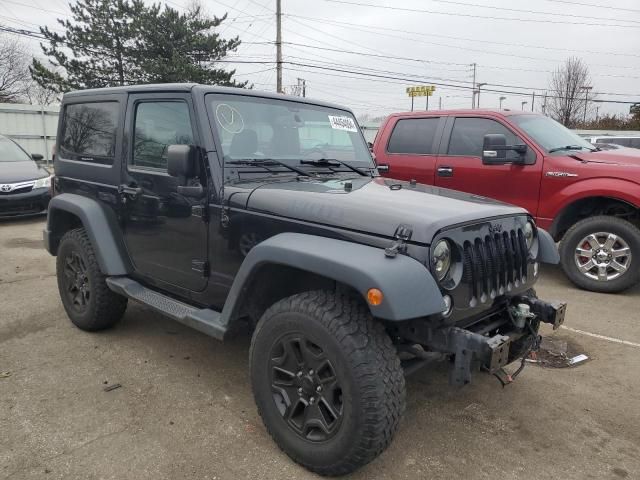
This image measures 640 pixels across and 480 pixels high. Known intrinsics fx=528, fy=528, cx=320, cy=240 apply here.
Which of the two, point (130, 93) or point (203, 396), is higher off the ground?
point (130, 93)

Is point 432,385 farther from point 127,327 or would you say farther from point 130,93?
point 130,93

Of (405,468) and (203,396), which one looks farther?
(203,396)

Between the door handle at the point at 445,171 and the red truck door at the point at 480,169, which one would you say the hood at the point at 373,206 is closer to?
the red truck door at the point at 480,169

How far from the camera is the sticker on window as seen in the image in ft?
13.2

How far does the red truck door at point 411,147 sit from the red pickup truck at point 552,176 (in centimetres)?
1

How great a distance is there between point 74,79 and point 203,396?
26.9m

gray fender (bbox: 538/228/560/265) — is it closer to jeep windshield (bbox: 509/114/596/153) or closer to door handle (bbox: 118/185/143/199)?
door handle (bbox: 118/185/143/199)

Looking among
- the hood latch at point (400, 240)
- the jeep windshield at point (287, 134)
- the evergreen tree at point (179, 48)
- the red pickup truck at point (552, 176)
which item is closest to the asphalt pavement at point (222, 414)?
the hood latch at point (400, 240)

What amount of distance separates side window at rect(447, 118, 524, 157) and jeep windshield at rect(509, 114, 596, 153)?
0.20 meters

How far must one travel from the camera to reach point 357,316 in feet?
8.07

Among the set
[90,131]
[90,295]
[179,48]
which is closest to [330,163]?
[90,131]

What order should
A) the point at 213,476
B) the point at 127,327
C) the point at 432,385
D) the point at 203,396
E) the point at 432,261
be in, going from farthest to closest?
the point at 127,327 < the point at 432,385 < the point at 203,396 < the point at 213,476 < the point at 432,261

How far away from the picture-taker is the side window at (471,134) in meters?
6.24

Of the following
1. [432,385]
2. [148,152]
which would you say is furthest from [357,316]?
[148,152]
